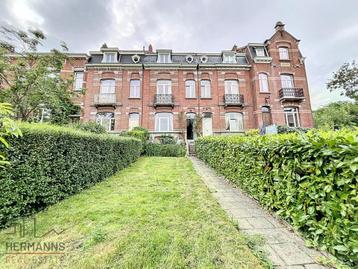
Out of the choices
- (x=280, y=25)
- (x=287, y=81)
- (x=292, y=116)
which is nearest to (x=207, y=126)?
(x=292, y=116)

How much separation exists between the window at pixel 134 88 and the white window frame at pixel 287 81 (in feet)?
45.5

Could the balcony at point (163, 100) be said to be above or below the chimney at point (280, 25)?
below

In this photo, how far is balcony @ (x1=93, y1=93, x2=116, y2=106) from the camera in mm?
16172

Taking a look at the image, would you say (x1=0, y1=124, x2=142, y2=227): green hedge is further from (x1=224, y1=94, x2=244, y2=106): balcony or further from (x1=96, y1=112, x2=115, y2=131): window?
(x1=224, y1=94, x2=244, y2=106): balcony

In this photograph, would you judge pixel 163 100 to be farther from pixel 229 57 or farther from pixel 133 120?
pixel 229 57

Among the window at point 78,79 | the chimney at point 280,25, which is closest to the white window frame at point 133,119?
the window at point 78,79

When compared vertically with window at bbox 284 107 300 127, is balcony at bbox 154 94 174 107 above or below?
above

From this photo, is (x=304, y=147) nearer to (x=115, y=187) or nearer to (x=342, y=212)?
(x=342, y=212)

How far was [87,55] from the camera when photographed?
17.0m

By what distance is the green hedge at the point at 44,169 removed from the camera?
2736mm

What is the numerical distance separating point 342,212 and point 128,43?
2290 centimetres

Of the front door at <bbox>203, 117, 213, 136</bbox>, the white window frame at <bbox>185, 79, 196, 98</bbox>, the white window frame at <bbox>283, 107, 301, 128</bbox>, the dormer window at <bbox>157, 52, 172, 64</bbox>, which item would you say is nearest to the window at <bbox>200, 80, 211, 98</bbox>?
the white window frame at <bbox>185, 79, 196, 98</bbox>

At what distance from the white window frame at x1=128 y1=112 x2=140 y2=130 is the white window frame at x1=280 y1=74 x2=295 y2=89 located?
14275 mm

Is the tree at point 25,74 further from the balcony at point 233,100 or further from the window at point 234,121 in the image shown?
the window at point 234,121
